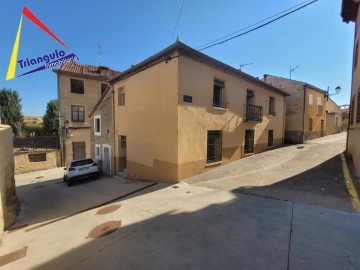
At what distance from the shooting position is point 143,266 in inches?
112

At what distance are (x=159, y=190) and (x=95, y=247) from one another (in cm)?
374

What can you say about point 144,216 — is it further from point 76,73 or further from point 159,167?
point 76,73

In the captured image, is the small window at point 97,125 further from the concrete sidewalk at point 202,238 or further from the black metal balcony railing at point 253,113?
the black metal balcony railing at point 253,113

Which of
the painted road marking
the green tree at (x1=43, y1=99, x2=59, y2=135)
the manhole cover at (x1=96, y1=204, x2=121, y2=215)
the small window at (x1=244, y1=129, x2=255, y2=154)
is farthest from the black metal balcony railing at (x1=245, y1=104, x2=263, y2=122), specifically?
the green tree at (x1=43, y1=99, x2=59, y2=135)

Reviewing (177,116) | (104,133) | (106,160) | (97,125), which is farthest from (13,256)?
(97,125)

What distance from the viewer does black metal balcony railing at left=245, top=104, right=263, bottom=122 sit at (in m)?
11.2

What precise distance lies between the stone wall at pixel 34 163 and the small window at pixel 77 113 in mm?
3913

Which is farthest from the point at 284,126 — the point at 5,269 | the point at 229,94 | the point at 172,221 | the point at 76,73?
the point at 76,73

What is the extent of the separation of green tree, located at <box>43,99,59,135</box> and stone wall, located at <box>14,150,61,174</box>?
7.89 metres

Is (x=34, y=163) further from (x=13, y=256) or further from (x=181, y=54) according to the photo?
(x=181, y=54)

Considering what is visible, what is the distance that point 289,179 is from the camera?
6.86 metres

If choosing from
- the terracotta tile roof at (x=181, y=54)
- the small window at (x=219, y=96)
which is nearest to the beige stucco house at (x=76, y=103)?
the terracotta tile roof at (x=181, y=54)

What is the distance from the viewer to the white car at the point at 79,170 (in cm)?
1213

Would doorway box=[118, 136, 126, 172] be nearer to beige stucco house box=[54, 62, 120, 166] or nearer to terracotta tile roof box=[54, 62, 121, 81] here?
terracotta tile roof box=[54, 62, 121, 81]
